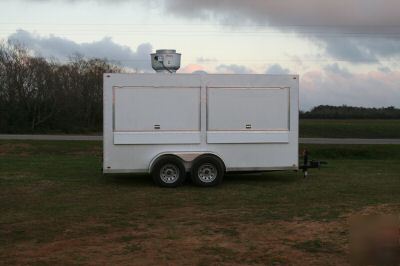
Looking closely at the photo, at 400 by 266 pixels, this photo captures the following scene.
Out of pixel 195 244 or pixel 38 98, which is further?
pixel 38 98

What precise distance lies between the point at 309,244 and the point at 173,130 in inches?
234

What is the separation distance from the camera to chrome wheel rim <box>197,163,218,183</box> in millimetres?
12312

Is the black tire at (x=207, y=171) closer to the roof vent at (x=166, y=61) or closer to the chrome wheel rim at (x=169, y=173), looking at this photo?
the chrome wheel rim at (x=169, y=173)

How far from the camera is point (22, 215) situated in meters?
8.84

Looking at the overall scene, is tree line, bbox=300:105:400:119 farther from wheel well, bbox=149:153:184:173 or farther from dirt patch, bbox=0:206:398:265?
dirt patch, bbox=0:206:398:265

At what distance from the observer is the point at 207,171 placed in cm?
1237

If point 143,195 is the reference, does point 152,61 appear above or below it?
above

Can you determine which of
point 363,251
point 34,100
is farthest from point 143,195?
point 34,100

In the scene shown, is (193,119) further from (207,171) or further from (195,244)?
(195,244)

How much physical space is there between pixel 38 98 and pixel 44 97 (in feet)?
1.74

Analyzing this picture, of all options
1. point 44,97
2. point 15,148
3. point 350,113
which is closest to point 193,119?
point 15,148

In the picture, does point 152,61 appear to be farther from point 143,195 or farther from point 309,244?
point 309,244

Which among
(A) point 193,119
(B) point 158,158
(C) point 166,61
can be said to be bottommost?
(B) point 158,158

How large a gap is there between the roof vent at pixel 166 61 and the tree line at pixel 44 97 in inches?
1413
